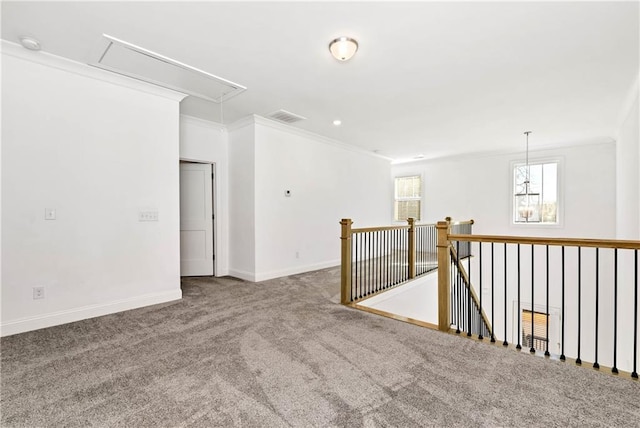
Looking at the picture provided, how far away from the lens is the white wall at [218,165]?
15.7 ft

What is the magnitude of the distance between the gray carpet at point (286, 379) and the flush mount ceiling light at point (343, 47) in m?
2.43

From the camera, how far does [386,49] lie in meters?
2.66

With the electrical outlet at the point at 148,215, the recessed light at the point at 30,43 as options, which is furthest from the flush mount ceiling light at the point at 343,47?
the electrical outlet at the point at 148,215

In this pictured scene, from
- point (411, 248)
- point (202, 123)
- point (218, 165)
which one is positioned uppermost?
point (202, 123)

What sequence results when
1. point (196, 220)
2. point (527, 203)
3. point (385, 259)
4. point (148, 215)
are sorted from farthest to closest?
1. point (527, 203)
2. point (196, 220)
3. point (385, 259)
4. point (148, 215)

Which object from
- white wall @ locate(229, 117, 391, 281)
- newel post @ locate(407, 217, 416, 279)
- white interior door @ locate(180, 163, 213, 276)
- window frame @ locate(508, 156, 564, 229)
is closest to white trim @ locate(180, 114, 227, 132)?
white wall @ locate(229, 117, 391, 281)

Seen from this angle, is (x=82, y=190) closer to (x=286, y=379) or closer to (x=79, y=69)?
(x=79, y=69)

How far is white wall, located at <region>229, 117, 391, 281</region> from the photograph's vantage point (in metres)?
4.70

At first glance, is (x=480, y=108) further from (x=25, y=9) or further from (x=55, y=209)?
(x=55, y=209)

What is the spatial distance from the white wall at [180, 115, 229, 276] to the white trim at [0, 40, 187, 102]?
115 centimetres

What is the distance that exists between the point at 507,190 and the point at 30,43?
790 centimetres

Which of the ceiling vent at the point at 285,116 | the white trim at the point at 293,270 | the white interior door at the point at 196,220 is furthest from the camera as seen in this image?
the white interior door at the point at 196,220

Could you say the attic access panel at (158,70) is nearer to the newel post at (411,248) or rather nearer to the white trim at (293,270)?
the white trim at (293,270)

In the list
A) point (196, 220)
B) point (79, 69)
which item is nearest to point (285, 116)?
point (196, 220)
